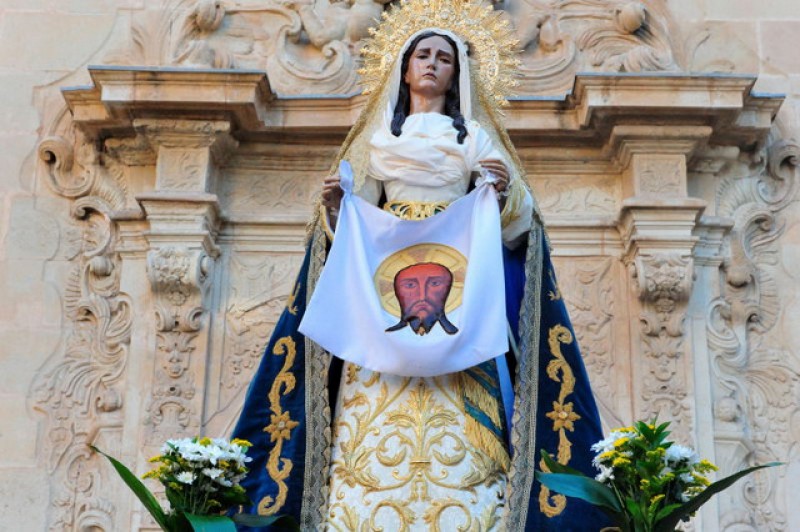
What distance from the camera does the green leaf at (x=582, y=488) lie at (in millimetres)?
4953

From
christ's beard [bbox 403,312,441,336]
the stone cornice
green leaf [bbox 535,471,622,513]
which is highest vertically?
the stone cornice

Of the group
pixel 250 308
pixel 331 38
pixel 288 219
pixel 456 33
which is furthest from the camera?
pixel 331 38

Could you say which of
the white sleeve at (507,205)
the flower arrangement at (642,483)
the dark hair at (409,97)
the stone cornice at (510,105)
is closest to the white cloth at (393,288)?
the white sleeve at (507,205)

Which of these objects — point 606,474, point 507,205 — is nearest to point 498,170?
point 507,205

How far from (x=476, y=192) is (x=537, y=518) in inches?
42.0

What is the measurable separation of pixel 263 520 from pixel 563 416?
3.43ft

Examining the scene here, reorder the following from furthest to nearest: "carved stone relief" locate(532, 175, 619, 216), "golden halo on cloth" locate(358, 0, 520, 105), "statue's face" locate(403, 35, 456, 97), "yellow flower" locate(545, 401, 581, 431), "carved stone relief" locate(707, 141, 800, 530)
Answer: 1. "carved stone relief" locate(532, 175, 619, 216)
2. "carved stone relief" locate(707, 141, 800, 530)
3. "golden halo on cloth" locate(358, 0, 520, 105)
4. "statue's face" locate(403, 35, 456, 97)
5. "yellow flower" locate(545, 401, 581, 431)

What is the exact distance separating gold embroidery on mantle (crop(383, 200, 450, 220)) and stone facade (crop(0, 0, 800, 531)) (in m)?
2.54

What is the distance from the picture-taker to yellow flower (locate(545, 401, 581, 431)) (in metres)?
5.64

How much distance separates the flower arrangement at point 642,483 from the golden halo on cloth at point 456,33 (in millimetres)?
1706

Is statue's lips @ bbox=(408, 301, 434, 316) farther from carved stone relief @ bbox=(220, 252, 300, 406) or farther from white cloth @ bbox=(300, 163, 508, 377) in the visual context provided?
carved stone relief @ bbox=(220, 252, 300, 406)

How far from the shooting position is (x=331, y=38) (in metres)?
8.80

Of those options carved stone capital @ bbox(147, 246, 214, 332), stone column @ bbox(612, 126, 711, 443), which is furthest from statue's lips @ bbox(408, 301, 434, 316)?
carved stone capital @ bbox(147, 246, 214, 332)

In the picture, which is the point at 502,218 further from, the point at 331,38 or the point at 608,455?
the point at 331,38
